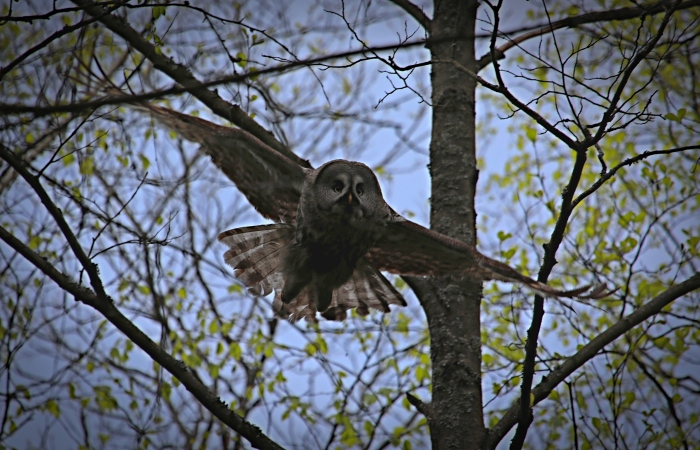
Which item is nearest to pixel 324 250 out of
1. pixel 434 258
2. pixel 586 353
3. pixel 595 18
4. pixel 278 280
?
pixel 278 280

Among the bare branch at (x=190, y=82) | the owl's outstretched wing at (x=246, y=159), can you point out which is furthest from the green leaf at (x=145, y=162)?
the bare branch at (x=190, y=82)

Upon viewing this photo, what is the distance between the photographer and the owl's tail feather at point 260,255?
580 centimetres

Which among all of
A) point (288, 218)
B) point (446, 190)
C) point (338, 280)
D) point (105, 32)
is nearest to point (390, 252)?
point (338, 280)

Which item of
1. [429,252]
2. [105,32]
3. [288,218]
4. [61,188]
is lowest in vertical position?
[61,188]

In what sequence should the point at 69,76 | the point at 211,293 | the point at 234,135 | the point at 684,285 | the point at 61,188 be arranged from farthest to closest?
1. the point at 211,293
2. the point at 234,135
3. the point at 69,76
4. the point at 61,188
5. the point at 684,285

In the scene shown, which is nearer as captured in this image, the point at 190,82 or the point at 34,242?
the point at 190,82

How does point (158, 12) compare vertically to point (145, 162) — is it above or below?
below

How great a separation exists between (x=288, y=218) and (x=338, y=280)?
732 millimetres

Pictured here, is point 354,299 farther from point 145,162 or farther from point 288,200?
point 145,162

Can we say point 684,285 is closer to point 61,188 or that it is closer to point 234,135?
point 234,135

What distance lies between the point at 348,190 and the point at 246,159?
2.93 feet

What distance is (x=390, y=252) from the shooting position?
5891mm

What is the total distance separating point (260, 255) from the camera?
5.83 metres

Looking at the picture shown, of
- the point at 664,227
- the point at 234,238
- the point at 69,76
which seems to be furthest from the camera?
the point at 664,227
